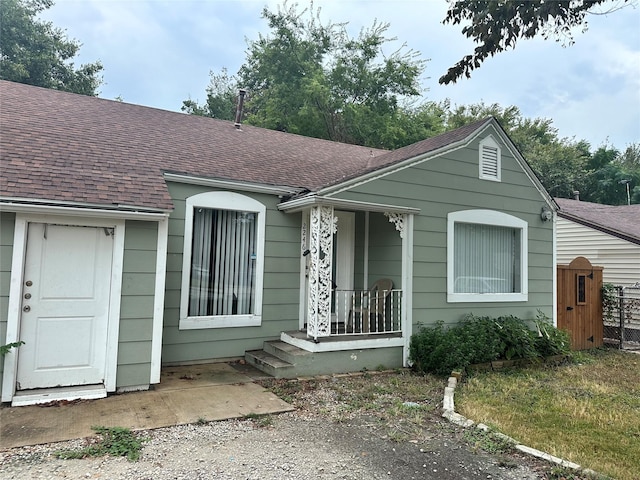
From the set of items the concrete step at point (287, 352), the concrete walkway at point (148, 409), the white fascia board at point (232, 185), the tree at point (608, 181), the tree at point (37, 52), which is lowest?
the concrete walkway at point (148, 409)

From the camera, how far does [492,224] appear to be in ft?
24.5

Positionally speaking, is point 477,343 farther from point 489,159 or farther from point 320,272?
point 489,159

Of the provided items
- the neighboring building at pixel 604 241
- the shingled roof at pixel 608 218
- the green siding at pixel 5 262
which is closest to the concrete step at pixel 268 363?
the green siding at pixel 5 262

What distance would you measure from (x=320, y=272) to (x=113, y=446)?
3.33m

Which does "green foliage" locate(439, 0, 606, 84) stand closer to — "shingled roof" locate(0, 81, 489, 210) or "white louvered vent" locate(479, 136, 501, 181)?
"shingled roof" locate(0, 81, 489, 210)

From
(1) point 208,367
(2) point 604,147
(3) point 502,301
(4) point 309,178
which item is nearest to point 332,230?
(4) point 309,178

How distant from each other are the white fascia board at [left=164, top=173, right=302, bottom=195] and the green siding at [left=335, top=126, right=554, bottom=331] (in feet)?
4.05

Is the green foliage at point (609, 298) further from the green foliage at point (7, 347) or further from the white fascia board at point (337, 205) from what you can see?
the green foliage at point (7, 347)

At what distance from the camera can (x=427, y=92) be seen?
67.7ft

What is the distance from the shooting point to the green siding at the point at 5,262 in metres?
4.28

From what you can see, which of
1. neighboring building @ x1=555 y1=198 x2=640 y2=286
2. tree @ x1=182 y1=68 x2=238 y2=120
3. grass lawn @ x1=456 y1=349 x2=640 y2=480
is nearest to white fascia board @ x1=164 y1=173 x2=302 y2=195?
grass lawn @ x1=456 y1=349 x2=640 y2=480

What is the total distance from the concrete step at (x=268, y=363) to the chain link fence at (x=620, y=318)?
298 inches

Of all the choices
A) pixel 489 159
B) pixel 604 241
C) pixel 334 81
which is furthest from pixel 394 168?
pixel 334 81

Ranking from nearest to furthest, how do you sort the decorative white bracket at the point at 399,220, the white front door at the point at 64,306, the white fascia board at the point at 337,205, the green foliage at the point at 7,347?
1. the green foliage at the point at 7,347
2. the white front door at the point at 64,306
3. the white fascia board at the point at 337,205
4. the decorative white bracket at the point at 399,220
